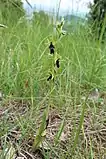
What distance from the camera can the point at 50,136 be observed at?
158 centimetres

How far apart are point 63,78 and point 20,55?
383mm

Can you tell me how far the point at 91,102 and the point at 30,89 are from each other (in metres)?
0.34

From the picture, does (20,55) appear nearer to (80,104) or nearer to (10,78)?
(10,78)

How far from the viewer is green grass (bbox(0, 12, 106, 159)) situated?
1472 mm

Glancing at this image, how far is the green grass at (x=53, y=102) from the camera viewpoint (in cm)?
147

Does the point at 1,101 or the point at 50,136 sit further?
the point at 1,101

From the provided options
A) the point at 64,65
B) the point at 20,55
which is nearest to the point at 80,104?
the point at 64,65

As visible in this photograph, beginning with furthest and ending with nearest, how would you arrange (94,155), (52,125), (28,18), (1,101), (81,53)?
(28,18)
(81,53)
(1,101)
(52,125)
(94,155)

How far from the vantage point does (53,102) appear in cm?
182

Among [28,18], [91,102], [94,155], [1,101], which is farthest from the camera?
[28,18]

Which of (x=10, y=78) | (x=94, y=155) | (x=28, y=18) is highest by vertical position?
(x=28, y=18)

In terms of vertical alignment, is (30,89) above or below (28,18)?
below

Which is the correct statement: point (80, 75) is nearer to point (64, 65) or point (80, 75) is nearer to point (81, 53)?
point (64, 65)

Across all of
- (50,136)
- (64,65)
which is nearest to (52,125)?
(50,136)
